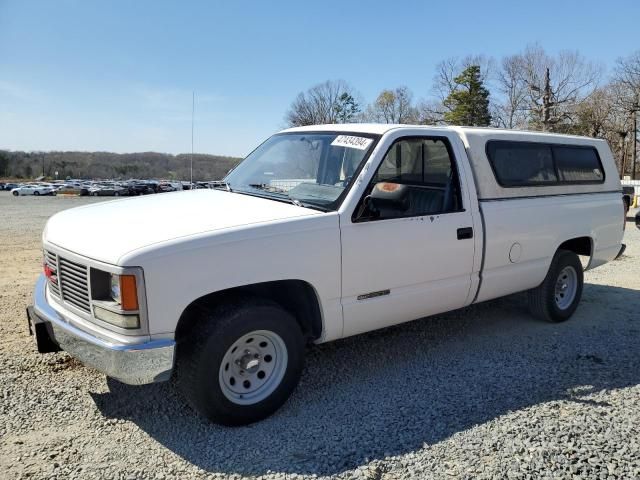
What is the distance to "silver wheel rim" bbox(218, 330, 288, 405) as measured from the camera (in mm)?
3359

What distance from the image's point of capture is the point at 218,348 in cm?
318

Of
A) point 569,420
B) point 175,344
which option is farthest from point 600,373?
point 175,344

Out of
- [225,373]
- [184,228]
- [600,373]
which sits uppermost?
[184,228]

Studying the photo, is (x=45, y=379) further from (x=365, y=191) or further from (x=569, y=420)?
(x=569, y=420)

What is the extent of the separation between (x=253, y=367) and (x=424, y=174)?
2320mm

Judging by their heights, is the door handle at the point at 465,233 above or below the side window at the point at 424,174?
below

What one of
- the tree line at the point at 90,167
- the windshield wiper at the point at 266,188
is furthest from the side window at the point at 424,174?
the tree line at the point at 90,167

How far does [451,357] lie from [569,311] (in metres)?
1.97

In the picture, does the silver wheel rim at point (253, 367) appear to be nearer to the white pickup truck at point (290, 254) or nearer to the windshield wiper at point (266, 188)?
the white pickup truck at point (290, 254)

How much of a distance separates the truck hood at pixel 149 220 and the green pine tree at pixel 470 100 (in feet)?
180

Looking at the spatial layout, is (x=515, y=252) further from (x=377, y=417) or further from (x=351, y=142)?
(x=377, y=417)

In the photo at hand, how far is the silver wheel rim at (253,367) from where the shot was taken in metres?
3.36

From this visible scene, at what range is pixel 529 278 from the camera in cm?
510

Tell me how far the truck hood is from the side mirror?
0.44m
